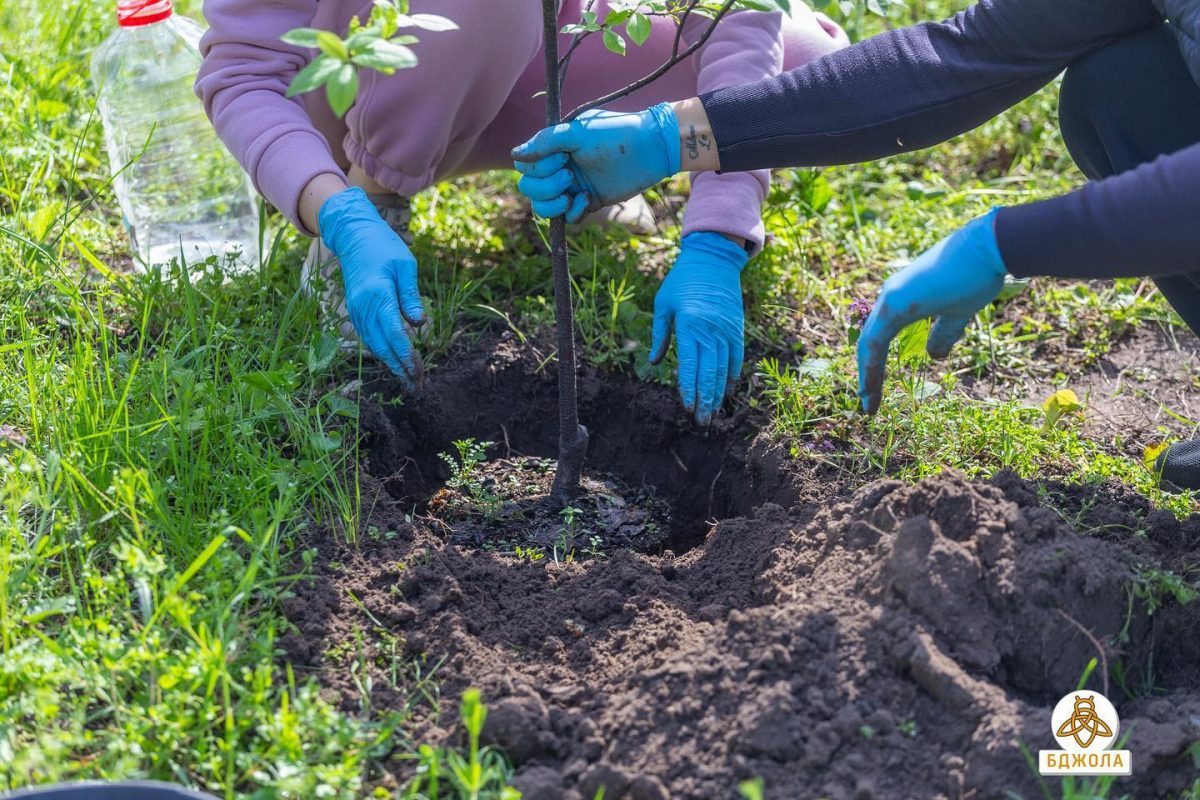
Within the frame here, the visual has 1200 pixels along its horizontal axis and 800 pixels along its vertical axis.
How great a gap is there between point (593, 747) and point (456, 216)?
169 centimetres

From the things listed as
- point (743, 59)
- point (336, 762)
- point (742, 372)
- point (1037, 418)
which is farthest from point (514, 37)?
point (336, 762)

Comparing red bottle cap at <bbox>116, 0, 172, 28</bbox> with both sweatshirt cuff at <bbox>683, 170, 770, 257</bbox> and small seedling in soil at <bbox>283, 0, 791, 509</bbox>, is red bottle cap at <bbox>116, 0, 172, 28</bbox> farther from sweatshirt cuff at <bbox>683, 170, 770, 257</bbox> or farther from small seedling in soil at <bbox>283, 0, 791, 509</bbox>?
sweatshirt cuff at <bbox>683, 170, 770, 257</bbox>

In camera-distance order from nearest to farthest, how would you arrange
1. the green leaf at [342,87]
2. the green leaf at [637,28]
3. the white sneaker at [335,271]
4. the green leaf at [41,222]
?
the green leaf at [342,87]
the green leaf at [637,28]
the white sneaker at [335,271]
the green leaf at [41,222]

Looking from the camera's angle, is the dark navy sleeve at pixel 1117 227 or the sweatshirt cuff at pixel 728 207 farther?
the sweatshirt cuff at pixel 728 207

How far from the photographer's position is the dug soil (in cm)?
137

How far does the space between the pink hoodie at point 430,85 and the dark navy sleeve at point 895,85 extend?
29 centimetres

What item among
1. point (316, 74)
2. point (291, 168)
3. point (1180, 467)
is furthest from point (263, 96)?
point (1180, 467)

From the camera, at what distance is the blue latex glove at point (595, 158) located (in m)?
1.93

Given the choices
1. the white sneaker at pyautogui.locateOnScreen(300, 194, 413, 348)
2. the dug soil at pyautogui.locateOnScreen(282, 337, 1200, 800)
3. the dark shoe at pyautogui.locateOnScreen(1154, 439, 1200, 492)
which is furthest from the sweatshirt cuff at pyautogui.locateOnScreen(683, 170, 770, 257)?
the dark shoe at pyautogui.locateOnScreen(1154, 439, 1200, 492)

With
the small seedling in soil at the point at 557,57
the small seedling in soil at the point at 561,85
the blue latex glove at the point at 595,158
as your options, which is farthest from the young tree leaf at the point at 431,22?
the blue latex glove at the point at 595,158

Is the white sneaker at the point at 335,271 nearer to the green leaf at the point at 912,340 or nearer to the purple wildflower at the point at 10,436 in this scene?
the purple wildflower at the point at 10,436

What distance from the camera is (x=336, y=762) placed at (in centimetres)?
140

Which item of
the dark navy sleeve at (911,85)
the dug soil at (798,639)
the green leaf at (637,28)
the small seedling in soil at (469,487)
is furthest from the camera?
the small seedling in soil at (469,487)

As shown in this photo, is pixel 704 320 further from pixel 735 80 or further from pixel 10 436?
pixel 10 436
